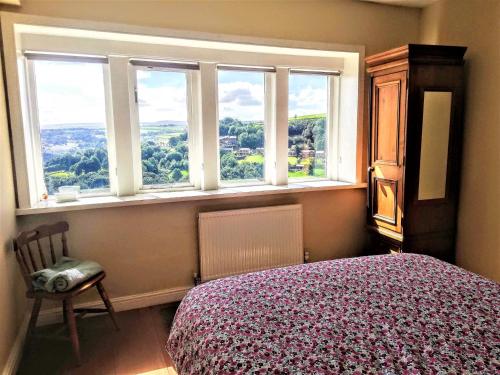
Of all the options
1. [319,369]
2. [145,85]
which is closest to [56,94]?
[145,85]

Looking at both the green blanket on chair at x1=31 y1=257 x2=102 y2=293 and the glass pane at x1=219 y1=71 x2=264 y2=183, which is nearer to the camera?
the green blanket on chair at x1=31 y1=257 x2=102 y2=293

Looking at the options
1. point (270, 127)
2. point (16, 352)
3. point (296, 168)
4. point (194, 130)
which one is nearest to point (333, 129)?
point (296, 168)

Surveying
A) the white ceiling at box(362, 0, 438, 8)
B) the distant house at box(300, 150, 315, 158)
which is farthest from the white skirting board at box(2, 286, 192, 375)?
the white ceiling at box(362, 0, 438, 8)

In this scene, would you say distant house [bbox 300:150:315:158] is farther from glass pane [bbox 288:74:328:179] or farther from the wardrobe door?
the wardrobe door

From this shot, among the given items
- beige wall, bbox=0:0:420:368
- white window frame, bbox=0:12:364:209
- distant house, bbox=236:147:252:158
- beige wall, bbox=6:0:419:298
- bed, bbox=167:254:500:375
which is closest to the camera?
bed, bbox=167:254:500:375

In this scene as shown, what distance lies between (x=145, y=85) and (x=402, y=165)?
7.02ft

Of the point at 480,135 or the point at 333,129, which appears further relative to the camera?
the point at 333,129

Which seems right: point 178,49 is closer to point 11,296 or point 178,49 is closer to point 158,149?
point 158,149

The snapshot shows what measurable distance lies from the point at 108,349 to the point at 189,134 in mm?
1723

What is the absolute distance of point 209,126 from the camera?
9.84ft

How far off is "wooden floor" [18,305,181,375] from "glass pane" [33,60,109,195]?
1041 mm

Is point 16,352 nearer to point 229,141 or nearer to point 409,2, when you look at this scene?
point 229,141

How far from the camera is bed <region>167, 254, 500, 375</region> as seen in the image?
1.16 m

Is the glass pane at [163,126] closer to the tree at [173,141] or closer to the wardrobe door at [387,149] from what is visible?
the tree at [173,141]
